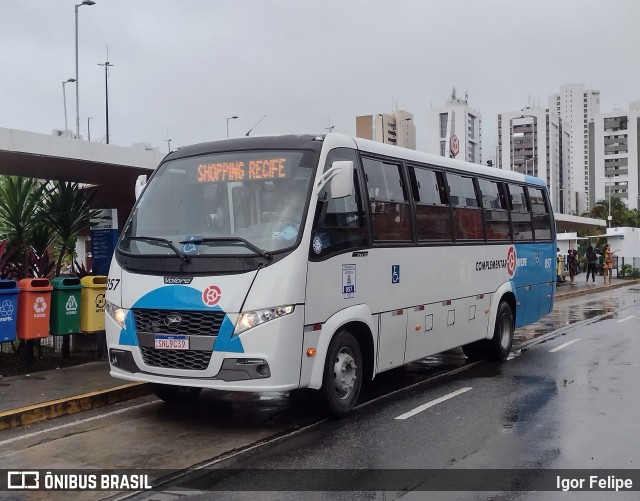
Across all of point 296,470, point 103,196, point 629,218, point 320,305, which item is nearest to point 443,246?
point 320,305

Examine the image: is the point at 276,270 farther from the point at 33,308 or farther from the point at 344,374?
the point at 33,308

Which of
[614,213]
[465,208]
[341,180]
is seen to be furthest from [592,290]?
[614,213]

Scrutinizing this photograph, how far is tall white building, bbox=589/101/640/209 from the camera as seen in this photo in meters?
154

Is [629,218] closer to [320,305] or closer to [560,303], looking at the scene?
[560,303]

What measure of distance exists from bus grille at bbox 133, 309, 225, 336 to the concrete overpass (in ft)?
15.5

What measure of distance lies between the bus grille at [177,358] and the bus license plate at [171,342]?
4 centimetres

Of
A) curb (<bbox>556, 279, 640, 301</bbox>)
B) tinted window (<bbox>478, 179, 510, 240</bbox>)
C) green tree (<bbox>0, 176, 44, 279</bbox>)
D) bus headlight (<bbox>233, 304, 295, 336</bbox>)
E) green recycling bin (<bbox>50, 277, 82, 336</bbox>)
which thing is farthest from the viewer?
curb (<bbox>556, 279, 640, 301</bbox>)

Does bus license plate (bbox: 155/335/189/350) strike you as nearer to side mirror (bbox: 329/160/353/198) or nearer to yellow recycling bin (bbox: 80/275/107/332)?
side mirror (bbox: 329/160/353/198)

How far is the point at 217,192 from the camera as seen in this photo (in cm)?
778

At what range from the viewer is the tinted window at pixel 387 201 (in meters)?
8.63

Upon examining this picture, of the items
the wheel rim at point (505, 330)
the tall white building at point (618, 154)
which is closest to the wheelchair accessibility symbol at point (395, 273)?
the wheel rim at point (505, 330)

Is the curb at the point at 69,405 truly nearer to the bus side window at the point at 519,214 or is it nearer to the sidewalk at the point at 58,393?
the sidewalk at the point at 58,393

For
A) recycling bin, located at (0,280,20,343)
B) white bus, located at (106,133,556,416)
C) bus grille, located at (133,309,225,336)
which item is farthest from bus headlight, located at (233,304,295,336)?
recycling bin, located at (0,280,20,343)

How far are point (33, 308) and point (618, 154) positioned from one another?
162 m
